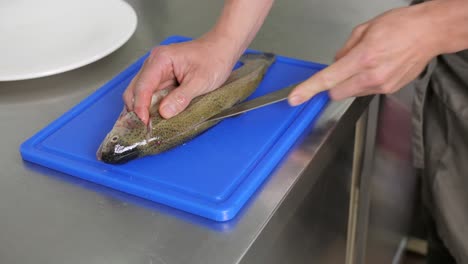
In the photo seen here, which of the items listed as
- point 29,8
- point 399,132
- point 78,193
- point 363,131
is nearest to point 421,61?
point 363,131

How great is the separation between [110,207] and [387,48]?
0.36m

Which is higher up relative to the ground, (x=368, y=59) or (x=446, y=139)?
(x=368, y=59)

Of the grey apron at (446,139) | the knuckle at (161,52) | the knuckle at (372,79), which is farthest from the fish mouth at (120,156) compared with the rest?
the grey apron at (446,139)

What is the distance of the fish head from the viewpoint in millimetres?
616

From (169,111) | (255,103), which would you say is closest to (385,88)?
(255,103)

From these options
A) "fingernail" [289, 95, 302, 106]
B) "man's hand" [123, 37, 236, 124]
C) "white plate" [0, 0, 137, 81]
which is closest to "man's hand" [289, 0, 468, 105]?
"fingernail" [289, 95, 302, 106]

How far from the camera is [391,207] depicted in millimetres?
1114

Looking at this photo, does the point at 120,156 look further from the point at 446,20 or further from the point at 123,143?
the point at 446,20

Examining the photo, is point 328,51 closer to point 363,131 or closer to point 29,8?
point 363,131

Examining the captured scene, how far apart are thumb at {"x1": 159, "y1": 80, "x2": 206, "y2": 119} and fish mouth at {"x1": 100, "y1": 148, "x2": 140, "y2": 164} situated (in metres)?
0.06

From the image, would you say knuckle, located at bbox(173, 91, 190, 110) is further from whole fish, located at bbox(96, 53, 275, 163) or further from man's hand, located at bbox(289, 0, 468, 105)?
man's hand, located at bbox(289, 0, 468, 105)

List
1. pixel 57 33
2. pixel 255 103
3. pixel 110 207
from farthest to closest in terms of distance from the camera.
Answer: pixel 57 33
pixel 255 103
pixel 110 207

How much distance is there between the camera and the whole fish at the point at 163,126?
2.04ft

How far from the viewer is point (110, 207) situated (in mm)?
598
